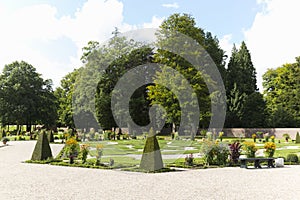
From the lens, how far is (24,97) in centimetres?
4884

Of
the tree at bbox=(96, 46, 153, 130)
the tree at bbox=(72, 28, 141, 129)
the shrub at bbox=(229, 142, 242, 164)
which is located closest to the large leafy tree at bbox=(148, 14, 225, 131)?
the tree at bbox=(96, 46, 153, 130)

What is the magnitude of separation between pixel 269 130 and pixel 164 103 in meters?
15.5

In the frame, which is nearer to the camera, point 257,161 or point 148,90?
point 257,161

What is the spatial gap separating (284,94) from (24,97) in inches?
1501

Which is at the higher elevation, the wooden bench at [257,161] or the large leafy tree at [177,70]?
the large leafy tree at [177,70]

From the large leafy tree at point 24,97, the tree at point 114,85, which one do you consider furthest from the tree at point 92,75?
the large leafy tree at point 24,97

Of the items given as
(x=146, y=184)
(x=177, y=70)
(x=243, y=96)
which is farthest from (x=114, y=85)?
(x=146, y=184)

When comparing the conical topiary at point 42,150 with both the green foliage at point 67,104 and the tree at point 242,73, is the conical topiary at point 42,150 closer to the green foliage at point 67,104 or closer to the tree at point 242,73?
the green foliage at point 67,104

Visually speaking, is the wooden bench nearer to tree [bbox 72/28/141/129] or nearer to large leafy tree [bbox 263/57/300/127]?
tree [bbox 72/28/141/129]

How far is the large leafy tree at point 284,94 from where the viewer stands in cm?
4591

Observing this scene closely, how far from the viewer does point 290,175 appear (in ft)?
41.5

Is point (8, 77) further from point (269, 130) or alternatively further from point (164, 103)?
point (269, 130)

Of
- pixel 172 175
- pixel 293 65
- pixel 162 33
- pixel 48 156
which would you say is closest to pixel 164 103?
pixel 162 33

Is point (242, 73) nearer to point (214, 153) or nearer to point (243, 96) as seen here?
point (243, 96)
